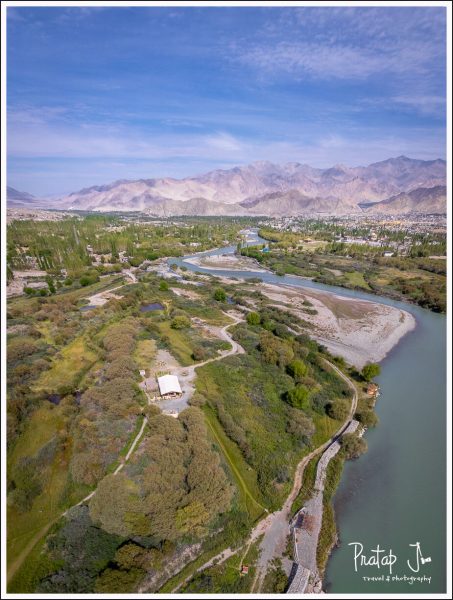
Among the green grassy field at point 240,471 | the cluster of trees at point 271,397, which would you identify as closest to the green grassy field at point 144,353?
the cluster of trees at point 271,397

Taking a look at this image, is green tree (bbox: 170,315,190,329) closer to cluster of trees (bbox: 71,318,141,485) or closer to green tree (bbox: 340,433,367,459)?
cluster of trees (bbox: 71,318,141,485)

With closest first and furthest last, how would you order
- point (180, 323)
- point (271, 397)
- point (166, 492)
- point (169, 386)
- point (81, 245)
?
point (166, 492) < point (169, 386) < point (271, 397) < point (180, 323) < point (81, 245)

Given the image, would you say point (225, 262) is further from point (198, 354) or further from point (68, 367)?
point (68, 367)

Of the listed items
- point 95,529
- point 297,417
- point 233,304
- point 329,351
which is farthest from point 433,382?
point 95,529

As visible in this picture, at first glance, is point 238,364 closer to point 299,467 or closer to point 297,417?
point 297,417

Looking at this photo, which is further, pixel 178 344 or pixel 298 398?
pixel 178 344

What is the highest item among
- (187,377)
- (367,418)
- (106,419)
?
(187,377)

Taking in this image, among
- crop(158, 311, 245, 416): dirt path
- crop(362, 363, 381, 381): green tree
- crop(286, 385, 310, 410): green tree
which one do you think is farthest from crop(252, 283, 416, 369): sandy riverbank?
crop(158, 311, 245, 416): dirt path

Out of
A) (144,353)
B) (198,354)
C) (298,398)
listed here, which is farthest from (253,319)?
(298,398)
